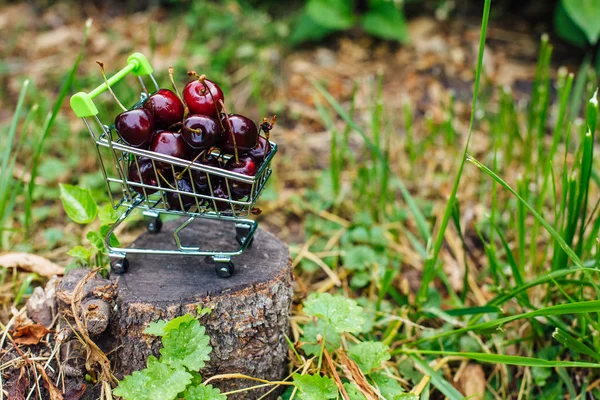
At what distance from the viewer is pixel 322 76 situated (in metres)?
3.94

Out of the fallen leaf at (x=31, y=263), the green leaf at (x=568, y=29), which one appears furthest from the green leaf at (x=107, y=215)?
the green leaf at (x=568, y=29)

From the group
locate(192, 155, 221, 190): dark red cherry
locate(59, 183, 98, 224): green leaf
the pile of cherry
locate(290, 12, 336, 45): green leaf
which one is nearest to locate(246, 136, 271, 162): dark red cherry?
the pile of cherry

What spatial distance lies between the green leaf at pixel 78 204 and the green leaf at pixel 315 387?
33.3 inches

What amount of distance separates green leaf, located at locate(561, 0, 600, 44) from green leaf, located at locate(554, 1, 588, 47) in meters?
0.41

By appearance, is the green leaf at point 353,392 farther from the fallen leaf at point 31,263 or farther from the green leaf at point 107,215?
the fallen leaf at point 31,263

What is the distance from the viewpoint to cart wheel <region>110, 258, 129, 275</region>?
6.00 feet

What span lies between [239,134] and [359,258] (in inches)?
41.1

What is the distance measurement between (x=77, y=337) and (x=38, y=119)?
6.48ft

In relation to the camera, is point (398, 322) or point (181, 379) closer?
point (181, 379)

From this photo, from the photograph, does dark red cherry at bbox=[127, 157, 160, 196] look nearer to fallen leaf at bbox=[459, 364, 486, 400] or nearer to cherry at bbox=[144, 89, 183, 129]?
cherry at bbox=[144, 89, 183, 129]

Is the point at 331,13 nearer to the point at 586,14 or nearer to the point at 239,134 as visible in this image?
the point at 586,14

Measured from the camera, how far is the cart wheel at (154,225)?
2.01m

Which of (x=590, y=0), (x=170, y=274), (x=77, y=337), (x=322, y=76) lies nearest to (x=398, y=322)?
(x=170, y=274)

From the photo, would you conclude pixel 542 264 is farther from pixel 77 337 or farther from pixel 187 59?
pixel 187 59
